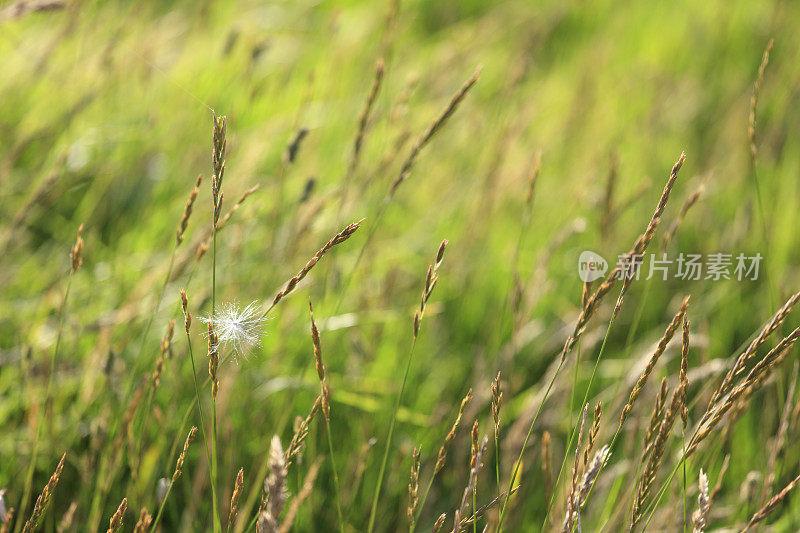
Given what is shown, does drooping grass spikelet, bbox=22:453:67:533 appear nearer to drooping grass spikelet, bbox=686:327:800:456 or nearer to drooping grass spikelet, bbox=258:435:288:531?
drooping grass spikelet, bbox=258:435:288:531

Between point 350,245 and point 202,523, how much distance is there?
1127 mm

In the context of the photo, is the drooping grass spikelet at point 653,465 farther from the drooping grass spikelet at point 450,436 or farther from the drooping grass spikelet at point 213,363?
the drooping grass spikelet at point 213,363

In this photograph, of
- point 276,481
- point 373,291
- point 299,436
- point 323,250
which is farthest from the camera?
point 373,291

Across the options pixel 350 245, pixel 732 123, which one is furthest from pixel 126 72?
pixel 732 123

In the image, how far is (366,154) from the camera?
2.71 metres

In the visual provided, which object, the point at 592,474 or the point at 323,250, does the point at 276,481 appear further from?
the point at 592,474

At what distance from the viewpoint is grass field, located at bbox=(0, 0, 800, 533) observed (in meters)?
1.24

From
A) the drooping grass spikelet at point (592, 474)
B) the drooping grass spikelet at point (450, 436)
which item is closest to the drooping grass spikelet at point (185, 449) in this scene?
the drooping grass spikelet at point (450, 436)

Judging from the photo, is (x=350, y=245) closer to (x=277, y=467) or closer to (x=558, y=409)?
(x=558, y=409)

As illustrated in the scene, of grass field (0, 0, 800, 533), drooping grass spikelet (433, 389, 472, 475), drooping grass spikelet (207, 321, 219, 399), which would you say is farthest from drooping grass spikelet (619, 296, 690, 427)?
drooping grass spikelet (207, 321, 219, 399)

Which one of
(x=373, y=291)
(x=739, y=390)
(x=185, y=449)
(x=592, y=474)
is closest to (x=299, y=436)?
(x=185, y=449)

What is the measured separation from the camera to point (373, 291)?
81.0 inches

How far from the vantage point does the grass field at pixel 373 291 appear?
1.24 metres

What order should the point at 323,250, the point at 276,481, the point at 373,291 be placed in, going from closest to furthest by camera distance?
the point at 276,481
the point at 323,250
the point at 373,291
